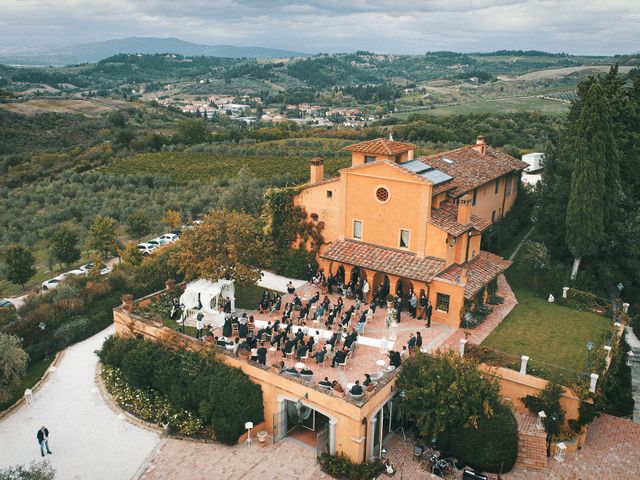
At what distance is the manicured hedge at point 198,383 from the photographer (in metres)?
21.0

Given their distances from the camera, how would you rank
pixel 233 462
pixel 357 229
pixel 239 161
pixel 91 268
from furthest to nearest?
pixel 239 161, pixel 91 268, pixel 357 229, pixel 233 462

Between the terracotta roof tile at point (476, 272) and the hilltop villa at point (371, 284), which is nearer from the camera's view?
the hilltop villa at point (371, 284)

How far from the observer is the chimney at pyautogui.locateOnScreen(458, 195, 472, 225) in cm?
2731

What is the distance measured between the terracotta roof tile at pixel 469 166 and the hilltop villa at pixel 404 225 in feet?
0.38

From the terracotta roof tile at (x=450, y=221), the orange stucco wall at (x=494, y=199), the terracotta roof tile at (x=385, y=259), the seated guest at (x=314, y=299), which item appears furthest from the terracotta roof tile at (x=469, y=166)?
the seated guest at (x=314, y=299)

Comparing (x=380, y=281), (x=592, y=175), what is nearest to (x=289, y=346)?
(x=380, y=281)

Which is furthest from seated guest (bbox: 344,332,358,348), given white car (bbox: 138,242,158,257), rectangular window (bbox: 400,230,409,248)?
white car (bbox: 138,242,158,257)

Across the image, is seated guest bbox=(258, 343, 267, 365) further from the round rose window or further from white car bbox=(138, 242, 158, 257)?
white car bbox=(138, 242, 158, 257)

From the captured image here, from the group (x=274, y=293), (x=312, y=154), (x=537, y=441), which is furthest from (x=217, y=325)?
(x=312, y=154)

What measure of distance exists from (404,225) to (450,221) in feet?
7.55

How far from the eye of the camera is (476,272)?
1097 inches

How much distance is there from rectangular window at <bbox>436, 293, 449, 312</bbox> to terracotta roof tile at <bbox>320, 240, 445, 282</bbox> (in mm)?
1158

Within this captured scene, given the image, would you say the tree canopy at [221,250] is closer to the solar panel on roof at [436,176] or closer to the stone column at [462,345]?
the solar panel on roof at [436,176]

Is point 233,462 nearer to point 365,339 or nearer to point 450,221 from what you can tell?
point 365,339
